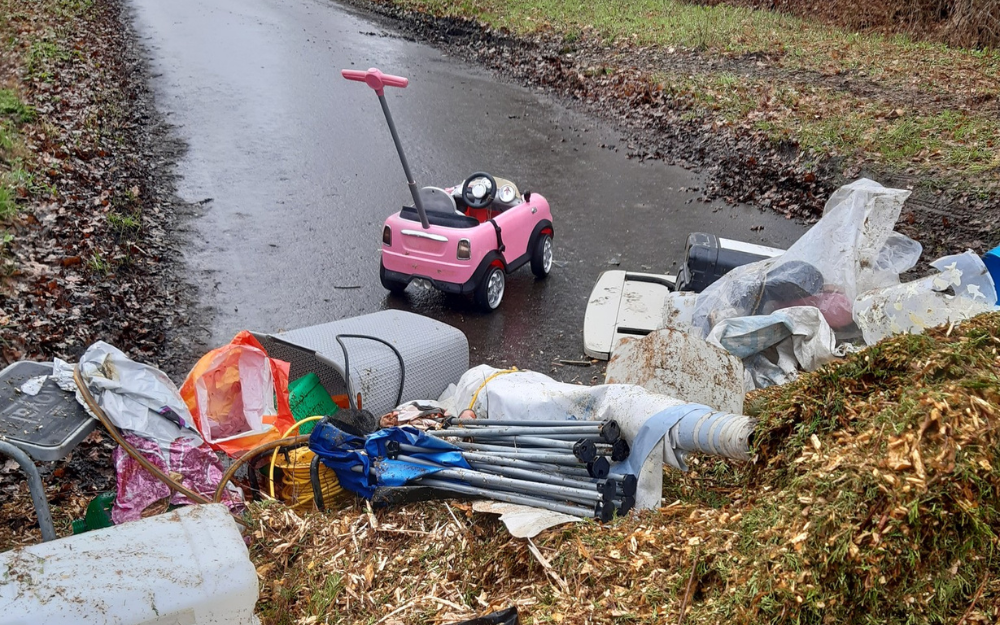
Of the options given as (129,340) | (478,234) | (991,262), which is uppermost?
(991,262)

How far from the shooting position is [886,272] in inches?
232

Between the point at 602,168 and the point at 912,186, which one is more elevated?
the point at 912,186

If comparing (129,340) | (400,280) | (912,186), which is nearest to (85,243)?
(129,340)

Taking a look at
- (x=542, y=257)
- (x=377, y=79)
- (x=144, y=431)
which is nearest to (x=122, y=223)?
(x=377, y=79)

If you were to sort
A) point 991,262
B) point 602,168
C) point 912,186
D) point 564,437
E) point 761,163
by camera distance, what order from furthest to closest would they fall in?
1. point 602,168
2. point 761,163
3. point 912,186
4. point 991,262
5. point 564,437

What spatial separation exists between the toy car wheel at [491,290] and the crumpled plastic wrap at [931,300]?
2.89 m

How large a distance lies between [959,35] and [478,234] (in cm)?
1187

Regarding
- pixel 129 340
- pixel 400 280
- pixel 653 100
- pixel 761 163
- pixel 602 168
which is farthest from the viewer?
Result: pixel 653 100

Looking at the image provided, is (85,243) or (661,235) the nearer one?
(85,243)

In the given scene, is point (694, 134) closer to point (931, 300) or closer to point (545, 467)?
point (931, 300)

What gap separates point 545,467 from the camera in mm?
3789

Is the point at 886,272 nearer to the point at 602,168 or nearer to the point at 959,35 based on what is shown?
the point at 602,168

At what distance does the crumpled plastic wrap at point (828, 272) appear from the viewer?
5.71 meters

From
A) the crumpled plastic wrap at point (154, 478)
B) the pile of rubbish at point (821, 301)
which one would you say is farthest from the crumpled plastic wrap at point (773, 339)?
the crumpled plastic wrap at point (154, 478)
